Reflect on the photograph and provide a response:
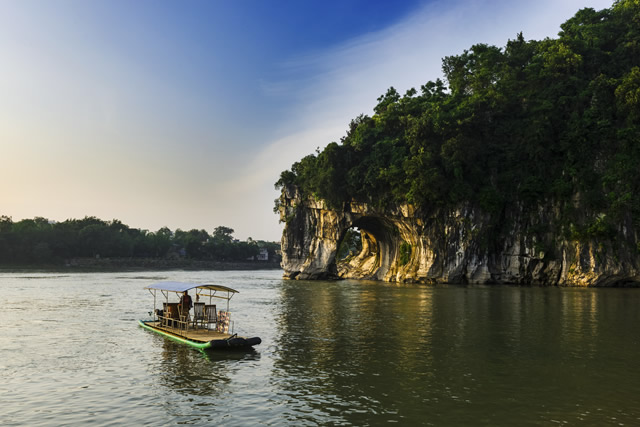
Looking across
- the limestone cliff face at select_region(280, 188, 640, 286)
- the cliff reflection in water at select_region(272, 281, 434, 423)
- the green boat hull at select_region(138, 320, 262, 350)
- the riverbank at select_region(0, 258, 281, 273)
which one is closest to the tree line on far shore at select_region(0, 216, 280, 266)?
the riverbank at select_region(0, 258, 281, 273)

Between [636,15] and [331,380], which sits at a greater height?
[636,15]

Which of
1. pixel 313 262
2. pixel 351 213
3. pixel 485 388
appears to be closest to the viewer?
pixel 485 388

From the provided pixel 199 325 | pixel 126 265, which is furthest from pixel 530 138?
pixel 126 265

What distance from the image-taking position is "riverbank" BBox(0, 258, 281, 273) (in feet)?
326

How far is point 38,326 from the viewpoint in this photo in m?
23.4

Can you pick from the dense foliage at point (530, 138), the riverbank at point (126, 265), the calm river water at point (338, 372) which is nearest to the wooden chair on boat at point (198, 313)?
the calm river water at point (338, 372)

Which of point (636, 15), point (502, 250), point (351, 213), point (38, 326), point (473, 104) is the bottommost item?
point (38, 326)

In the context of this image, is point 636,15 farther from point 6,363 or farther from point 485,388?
point 6,363

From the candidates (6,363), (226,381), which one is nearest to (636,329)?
(226,381)

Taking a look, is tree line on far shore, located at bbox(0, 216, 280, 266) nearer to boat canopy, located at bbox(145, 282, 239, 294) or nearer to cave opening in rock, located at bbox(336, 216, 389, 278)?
cave opening in rock, located at bbox(336, 216, 389, 278)

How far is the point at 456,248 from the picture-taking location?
57.6 m

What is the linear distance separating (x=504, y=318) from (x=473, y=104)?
37.0 meters

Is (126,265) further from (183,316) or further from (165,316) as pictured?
(183,316)

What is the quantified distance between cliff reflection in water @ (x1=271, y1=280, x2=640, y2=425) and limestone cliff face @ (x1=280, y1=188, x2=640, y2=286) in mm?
22636
